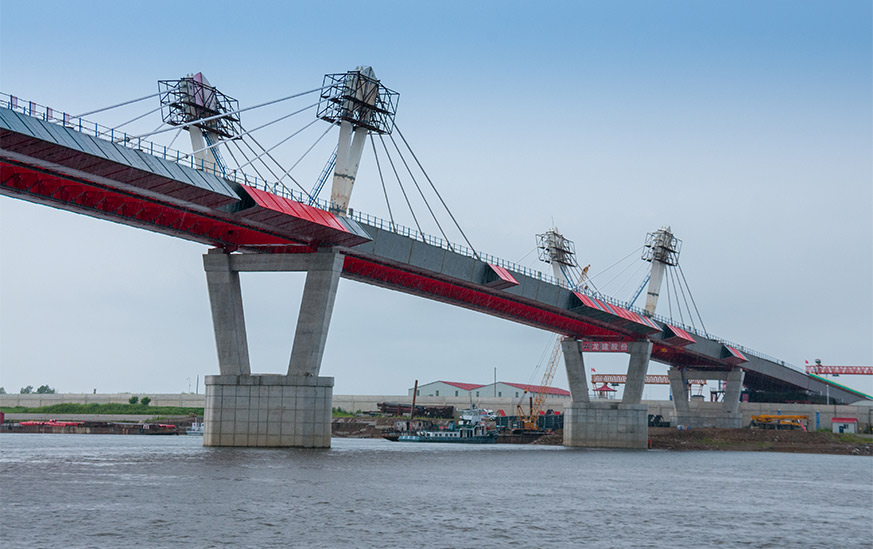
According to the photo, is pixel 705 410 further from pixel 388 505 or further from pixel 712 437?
pixel 388 505

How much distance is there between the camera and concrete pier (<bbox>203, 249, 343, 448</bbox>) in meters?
73.0

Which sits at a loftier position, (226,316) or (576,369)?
(226,316)

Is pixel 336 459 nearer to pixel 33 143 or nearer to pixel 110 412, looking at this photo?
pixel 33 143

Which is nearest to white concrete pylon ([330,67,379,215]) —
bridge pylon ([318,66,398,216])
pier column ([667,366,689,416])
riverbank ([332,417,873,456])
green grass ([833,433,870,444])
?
bridge pylon ([318,66,398,216])

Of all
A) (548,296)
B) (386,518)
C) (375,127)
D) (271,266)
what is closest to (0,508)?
(386,518)

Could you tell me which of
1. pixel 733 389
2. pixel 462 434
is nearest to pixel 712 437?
pixel 733 389

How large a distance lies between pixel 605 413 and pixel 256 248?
63.1m

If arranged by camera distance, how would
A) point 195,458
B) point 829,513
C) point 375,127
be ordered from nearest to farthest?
1. point 829,513
2. point 195,458
3. point 375,127

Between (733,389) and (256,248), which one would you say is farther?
(733,389)

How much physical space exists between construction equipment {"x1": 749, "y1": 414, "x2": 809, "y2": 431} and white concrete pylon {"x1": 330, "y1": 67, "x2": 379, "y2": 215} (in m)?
104

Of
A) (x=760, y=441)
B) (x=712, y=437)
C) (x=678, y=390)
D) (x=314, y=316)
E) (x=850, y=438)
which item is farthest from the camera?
(x=678, y=390)

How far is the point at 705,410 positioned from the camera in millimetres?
171000

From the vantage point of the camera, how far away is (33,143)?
4994 cm

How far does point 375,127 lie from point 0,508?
4955 cm
